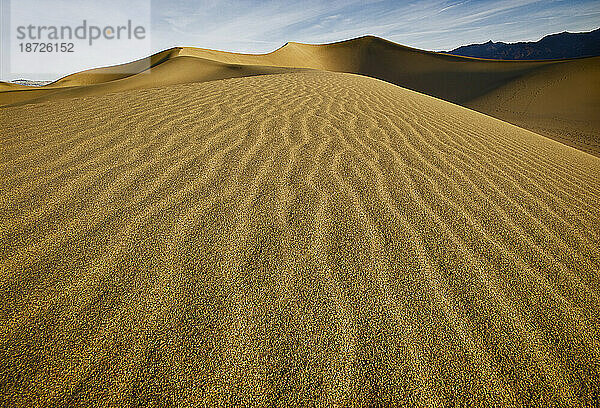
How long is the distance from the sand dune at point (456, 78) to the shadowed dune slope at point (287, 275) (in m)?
8.91

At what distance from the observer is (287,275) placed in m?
1.60

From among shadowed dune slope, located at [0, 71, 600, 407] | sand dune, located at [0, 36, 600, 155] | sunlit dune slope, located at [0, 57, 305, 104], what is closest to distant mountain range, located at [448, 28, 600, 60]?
sand dune, located at [0, 36, 600, 155]

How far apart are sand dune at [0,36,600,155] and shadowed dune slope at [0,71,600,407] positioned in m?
8.91

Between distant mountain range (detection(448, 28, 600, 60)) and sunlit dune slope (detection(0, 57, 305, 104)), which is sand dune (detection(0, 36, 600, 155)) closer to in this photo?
sunlit dune slope (detection(0, 57, 305, 104))

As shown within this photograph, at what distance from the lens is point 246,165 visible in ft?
8.71

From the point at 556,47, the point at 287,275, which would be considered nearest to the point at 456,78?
the point at 287,275

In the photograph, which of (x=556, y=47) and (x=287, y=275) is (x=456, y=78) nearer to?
(x=287, y=275)

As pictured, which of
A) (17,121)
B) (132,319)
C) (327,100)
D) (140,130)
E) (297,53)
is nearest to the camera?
(132,319)

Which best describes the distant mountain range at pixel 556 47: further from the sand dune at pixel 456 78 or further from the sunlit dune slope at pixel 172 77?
the sunlit dune slope at pixel 172 77

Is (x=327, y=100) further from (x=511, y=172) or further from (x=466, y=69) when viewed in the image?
(x=466, y=69)

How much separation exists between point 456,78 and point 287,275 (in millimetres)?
27163

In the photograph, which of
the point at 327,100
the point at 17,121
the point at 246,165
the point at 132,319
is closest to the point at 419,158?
the point at 246,165

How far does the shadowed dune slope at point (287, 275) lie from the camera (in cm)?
117

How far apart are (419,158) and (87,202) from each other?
9.25 ft
